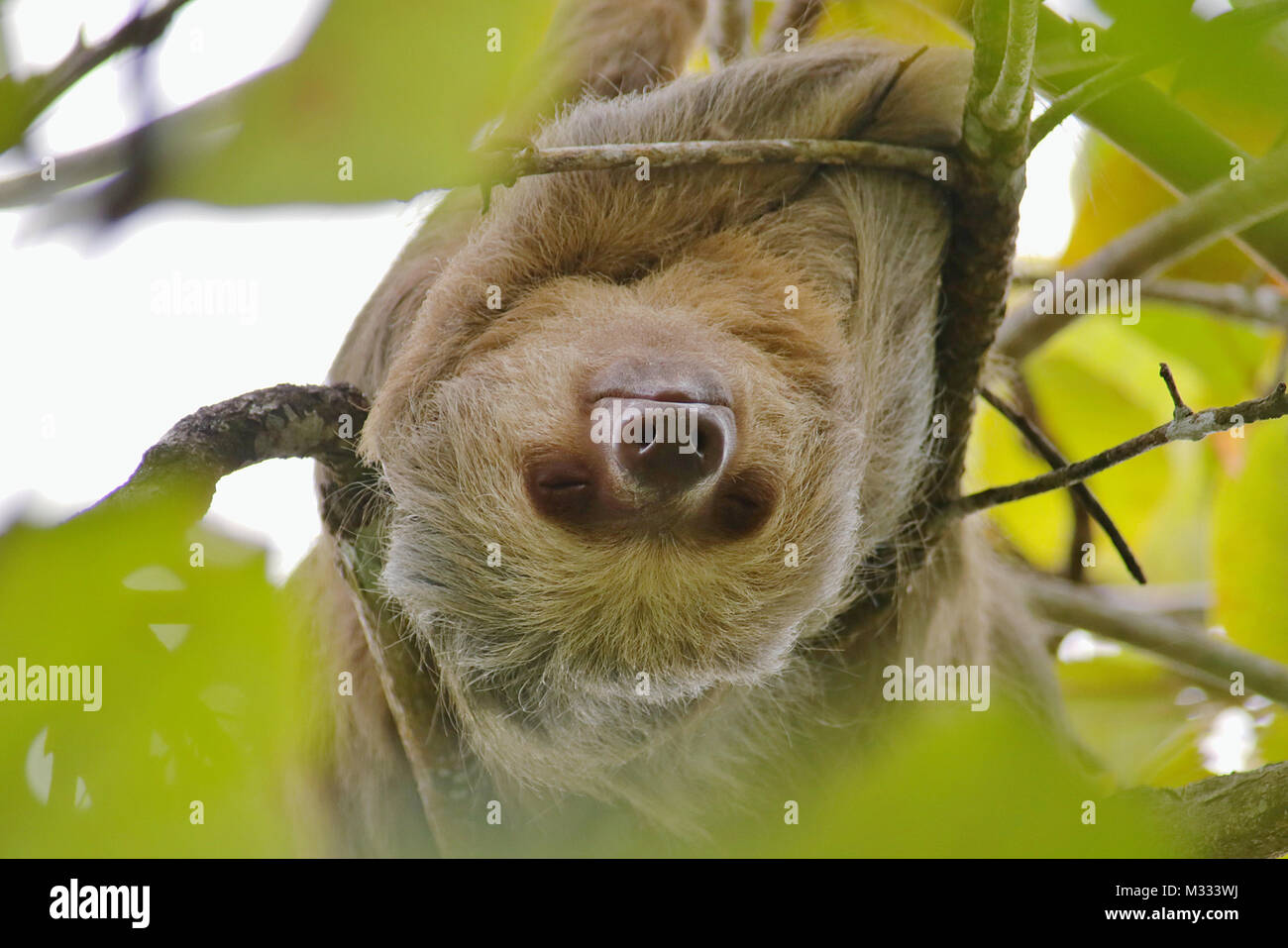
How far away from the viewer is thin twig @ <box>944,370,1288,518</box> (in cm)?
274

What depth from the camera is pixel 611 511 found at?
3.33 m

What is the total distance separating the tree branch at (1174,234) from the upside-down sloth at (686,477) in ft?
2.79

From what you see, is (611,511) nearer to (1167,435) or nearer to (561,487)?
(561,487)

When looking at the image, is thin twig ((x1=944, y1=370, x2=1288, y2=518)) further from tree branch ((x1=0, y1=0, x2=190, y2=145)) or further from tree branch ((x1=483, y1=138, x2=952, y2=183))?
tree branch ((x1=0, y1=0, x2=190, y2=145))

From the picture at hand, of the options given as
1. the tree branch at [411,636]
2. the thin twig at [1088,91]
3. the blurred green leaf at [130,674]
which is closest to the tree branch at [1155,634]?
the tree branch at [411,636]

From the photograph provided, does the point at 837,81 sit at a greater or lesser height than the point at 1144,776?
greater

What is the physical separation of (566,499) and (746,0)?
3126 mm

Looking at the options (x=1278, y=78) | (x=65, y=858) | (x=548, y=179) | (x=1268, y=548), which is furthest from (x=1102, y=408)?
(x=65, y=858)

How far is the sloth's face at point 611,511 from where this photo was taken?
3.39 meters

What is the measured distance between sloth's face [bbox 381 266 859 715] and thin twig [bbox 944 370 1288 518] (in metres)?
0.58

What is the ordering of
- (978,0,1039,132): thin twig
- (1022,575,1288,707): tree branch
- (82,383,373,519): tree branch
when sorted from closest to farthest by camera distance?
(82,383,373,519): tree branch < (978,0,1039,132): thin twig < (1022,575,1288,707): tree branch

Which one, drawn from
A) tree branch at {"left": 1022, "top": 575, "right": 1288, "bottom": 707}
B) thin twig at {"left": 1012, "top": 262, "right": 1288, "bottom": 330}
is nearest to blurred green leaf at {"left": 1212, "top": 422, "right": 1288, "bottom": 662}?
tree branch at {"left": 1022, "top": 575, "right": 1288, "bottom": 707}
